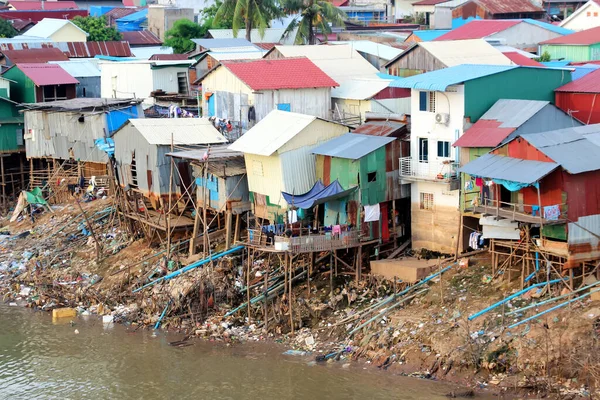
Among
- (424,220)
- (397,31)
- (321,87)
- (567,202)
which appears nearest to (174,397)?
(424,220)

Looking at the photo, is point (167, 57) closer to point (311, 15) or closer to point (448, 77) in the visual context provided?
point (311, 15)

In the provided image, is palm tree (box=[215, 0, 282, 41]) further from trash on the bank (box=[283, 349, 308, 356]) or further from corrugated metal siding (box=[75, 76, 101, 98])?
trash on the bank (box=[283, 349, 308, 356])

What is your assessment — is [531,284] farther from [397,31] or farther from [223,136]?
[397,31]

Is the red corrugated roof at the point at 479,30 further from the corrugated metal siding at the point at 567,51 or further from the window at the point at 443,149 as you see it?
the window at the point at 443,149

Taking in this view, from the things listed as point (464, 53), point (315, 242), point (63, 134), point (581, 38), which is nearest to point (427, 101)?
point (315, 242)

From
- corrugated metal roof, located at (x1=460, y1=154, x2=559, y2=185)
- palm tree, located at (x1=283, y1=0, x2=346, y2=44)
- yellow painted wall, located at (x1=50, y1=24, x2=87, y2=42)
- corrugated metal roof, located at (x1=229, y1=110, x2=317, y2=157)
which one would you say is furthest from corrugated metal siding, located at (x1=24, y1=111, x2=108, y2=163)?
yellow painted wall, located at (x1=50, y1=24, x2=87, y2=42)

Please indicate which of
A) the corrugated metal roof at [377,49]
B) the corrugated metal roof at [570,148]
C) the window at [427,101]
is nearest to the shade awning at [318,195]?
the window at [427,101]

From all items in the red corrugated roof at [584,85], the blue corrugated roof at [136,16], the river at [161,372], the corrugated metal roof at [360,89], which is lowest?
the river at [161,372]
